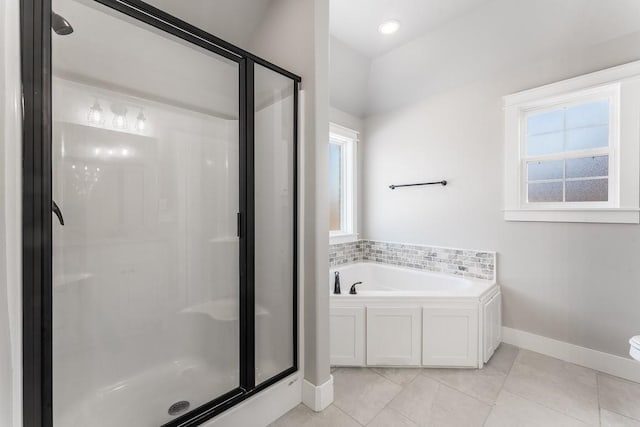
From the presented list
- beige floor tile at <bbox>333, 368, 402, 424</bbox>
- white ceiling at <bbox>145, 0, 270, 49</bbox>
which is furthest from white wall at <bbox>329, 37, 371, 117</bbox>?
beige floor tile at <bbox>333, 368, 402, 424</bbox>

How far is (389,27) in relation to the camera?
250 centimetres

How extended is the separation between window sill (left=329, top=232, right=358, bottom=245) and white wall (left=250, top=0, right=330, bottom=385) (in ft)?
4.96

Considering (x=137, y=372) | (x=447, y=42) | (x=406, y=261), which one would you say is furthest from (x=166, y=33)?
(x=406, y=261)

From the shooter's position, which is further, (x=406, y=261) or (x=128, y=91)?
(x=406, y=261)

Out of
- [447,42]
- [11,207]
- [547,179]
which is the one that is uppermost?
[447,42]

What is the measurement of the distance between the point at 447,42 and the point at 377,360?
2824 millimetres

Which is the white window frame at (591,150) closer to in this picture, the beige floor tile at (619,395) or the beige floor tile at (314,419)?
the beige floor tile at (619,395)

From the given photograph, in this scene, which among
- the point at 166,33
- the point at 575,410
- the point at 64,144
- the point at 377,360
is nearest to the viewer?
the point at 64,144

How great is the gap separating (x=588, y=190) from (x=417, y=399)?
213 cm

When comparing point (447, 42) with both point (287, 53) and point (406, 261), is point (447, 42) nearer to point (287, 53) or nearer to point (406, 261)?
point (287, 53)

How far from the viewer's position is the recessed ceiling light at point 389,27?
245 centimetres

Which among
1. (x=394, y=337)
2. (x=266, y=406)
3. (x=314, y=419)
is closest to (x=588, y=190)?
(x=394, y=337)

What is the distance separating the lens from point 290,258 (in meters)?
1.81

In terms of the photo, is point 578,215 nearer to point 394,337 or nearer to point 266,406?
point 394,337
